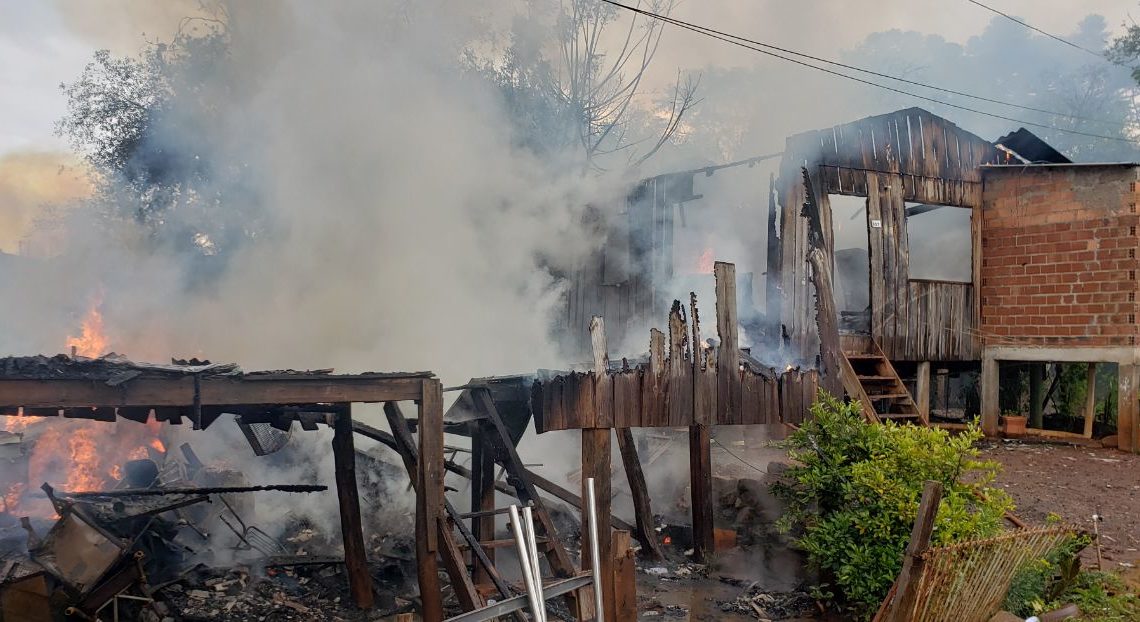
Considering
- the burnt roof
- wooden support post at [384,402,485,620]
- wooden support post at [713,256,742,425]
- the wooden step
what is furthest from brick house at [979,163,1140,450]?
wooden support post at [384,402,485,620]

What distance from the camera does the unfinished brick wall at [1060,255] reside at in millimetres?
12367

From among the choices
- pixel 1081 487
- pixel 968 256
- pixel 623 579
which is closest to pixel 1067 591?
pixel 623 579

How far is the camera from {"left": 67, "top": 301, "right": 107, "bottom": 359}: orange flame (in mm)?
14555

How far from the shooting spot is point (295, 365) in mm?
13617

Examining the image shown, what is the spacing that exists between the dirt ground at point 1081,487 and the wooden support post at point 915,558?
151 inches

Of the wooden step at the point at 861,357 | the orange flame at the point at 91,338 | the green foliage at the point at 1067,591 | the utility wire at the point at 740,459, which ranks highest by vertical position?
the orange flame at the point at 91,338

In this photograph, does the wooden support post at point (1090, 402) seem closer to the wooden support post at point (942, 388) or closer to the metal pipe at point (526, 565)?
the wooden support post at point (942, 388)

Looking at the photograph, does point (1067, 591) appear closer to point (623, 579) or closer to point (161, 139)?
point (623, 579)

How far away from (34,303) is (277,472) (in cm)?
867

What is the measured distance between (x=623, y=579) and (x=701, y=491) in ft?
13.5

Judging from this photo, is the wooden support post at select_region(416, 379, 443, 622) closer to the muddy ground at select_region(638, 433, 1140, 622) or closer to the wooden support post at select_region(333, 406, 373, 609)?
the wooden support post at select_region(333, 406, 373, 609)

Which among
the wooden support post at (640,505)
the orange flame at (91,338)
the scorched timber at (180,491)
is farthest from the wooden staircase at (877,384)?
the orange flame at (91,338)

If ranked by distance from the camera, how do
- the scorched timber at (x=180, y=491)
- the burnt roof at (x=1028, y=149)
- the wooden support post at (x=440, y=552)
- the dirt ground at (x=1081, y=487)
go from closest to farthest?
1. the wooden support post at (x=440, y=552)
2. the scorched timber at (x=180, y=491)
3. the dirt ground at (x=1081, y=487)
4. the burnt roof at (x=1028, y=149)

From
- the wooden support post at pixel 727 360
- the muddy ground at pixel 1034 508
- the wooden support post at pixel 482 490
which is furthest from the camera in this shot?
the wooden support post at pixel 482 490
